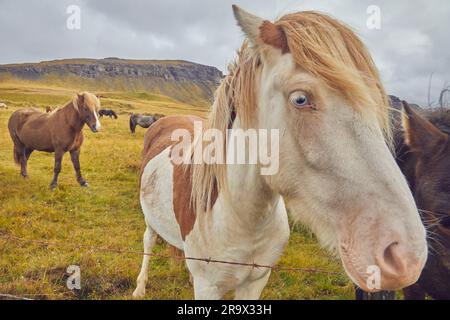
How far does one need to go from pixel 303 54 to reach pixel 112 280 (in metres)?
4.33

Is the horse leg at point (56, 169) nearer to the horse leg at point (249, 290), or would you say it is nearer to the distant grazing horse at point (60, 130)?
the distant grazing horse at point (60, 130)

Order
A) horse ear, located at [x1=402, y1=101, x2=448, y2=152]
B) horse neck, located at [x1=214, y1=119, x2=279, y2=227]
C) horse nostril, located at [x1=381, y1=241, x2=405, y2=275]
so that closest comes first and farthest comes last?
horse nostril, located at [x1=381, y1=241, x2=405, y2=275]
horse neck, located at [x1=214, y1=119, x2=279, y2=227]
horse ear, located at [x1=402, y1=101, x2=448, y2=152]

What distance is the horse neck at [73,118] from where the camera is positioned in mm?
9750

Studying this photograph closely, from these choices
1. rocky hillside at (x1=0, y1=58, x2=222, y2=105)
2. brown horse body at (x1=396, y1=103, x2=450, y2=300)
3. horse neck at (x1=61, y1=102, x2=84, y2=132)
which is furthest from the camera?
rocky hillside at (x1=0, y1=58, x2=222, y2=105)

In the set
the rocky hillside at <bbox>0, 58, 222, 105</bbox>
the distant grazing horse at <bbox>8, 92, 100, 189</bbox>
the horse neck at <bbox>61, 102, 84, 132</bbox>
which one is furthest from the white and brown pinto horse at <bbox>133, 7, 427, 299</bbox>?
the rocky hillside at <bbox>0, 58, 222, 105</bbox>

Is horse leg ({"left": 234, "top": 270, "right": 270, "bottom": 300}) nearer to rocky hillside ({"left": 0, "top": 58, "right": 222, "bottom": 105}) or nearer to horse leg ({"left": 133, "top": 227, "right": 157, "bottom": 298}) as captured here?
horse leg ({"left": 133, "top": 227, "right": 157, "bottom": 298})

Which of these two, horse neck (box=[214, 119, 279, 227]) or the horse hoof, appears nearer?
horse neck (box=[214, 119, 279, 227])

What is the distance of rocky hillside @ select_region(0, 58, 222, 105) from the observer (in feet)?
436

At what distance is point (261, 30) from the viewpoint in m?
1.66

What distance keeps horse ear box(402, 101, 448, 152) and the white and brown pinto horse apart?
0.84 m

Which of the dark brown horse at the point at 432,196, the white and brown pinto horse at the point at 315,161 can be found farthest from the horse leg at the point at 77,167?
the dark brown horse at the point at 432,196
